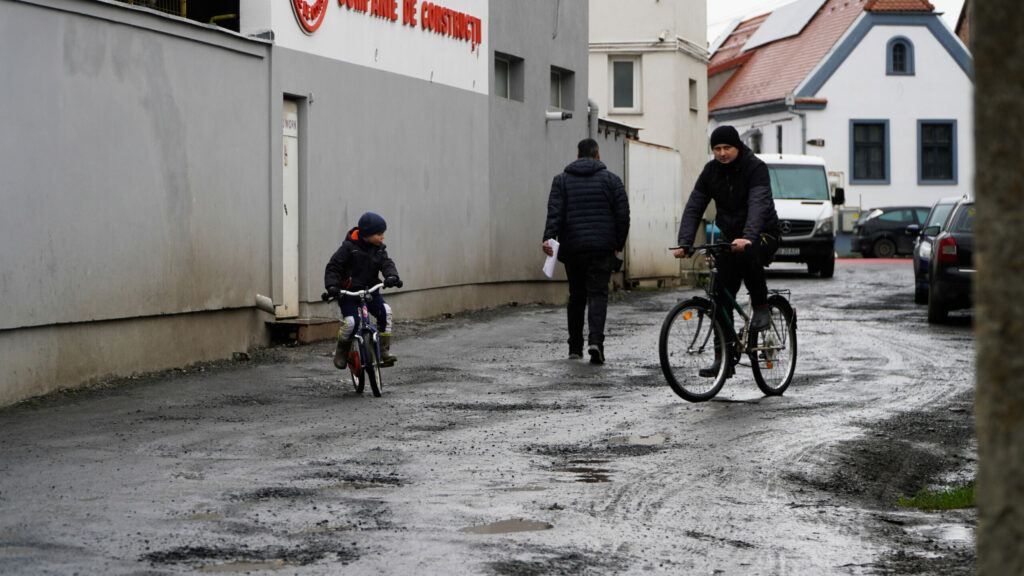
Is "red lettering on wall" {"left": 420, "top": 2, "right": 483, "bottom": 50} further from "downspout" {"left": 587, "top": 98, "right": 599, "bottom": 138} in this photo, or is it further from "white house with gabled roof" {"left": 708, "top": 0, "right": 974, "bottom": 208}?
"white house with gabled roof" {"left": 708, "top": 0, "right": 974, "bottom": 208}

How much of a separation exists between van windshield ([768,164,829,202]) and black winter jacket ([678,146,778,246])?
2069 cm

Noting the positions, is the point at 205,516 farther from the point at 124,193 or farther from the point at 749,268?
the point at 124,193

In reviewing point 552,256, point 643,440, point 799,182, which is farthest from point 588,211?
point 799,182

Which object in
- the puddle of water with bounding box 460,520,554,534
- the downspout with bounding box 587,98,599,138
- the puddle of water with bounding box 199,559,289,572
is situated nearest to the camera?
the puddle of water with bounding box 199,559,289,572

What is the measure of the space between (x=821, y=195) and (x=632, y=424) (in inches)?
915

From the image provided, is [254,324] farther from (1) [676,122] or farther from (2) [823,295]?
(1) [676,122]

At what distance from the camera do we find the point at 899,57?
2039 inches

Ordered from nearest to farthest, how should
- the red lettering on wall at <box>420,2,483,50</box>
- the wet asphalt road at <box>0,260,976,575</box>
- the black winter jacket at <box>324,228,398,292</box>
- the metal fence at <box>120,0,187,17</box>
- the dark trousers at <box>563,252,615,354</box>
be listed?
the wet asphalt road at <box>0,260,976,575</box> < the black winter jacket at <box>324,228,398,292</box> < the dark trousers at <box>563,252,615,354</box> < the metal fence at <box>120,0,187,17</box> < the red lettering on wall at <box>420,2,483,50</box>

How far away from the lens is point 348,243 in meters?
10.6


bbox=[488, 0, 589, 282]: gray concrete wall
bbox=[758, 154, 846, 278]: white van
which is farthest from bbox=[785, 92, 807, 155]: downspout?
bbox=[488, 0, 589, 282]: gray concrete wall

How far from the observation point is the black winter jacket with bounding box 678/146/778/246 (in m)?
9.92

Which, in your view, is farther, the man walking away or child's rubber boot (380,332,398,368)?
the man walking away

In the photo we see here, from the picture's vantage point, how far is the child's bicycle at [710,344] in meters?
9.85

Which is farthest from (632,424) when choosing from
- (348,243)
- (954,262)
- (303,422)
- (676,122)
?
(676,122)
